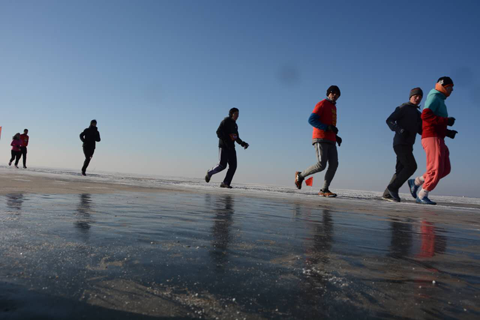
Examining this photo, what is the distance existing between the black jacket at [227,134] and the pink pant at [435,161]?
4122 millimetres

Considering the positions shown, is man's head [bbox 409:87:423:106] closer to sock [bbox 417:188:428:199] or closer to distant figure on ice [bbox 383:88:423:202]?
distant figure on ice [bbox 383:88:423:202]

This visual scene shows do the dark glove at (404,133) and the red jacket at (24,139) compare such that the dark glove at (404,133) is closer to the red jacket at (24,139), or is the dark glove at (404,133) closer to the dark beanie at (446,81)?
the dark beanie at (446,81)

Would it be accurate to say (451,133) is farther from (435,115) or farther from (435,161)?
(435,161)

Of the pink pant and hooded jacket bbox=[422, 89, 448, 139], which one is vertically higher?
hooded jacket bbox=[422, 89, 448, 139]

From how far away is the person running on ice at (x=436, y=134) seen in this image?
5.39 meters

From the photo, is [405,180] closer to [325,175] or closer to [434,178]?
[434,178]

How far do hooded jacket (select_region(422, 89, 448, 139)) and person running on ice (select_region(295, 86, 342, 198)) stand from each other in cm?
158

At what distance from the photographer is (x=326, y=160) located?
6.55m

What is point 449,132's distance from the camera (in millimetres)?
5469

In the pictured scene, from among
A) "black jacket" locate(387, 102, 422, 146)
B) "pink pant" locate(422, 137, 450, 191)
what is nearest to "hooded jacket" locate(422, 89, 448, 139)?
"pink pant" locate(422, 137, 450, 191)

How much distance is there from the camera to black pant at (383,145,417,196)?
597 cm

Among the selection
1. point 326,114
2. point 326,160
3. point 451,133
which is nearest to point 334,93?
point 326,114

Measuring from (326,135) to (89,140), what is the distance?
8.19 meters

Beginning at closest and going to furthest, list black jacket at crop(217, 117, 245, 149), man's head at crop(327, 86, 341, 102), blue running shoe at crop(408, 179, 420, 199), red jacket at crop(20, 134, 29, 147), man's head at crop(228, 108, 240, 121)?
blue running shoe at crop(408, 179, 420, 199), man's head at crop(327, 86, 341, 102), black jacket at crop(217, 117, 245, 149), man's head at crop(228, 108, 240, 121), red jacket at crop(20, 134, 29, 147)
